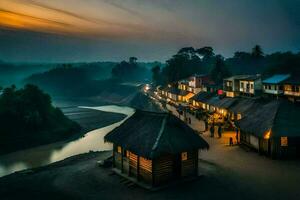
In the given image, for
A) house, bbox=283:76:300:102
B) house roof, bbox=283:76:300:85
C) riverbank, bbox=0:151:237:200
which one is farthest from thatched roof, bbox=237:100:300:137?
house roof, bbox=283:76:300:85

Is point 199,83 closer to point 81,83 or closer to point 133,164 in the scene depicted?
point 133,164

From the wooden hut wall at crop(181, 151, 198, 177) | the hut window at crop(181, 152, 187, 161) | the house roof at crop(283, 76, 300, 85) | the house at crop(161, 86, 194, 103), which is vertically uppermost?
the house roof at crop(283, 76, 300, 85)

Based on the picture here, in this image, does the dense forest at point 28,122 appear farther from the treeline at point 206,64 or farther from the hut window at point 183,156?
the treeline at point 206,64

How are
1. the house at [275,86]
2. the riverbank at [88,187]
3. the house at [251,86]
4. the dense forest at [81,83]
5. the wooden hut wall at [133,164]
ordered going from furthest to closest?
the dense forest at [81,83], the house at [251,86], the house at [275,86], the wooden hut wall at [133,164], the riverbank at [88,187]

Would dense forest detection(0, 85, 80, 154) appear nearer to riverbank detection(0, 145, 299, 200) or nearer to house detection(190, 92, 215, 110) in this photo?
riverbank detection(0, 145, 299, 200)

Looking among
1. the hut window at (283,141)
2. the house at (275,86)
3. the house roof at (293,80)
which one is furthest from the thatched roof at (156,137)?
the house at (275,86)

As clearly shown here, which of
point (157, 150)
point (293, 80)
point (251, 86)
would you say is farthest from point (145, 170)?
point (251, 86)

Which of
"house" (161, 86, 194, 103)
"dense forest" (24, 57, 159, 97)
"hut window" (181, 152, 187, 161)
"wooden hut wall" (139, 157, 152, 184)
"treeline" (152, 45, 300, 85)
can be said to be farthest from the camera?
"dense forest" (24, 57, 159, 97)

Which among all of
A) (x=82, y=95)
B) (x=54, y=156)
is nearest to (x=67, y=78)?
(x=82, y=95)
